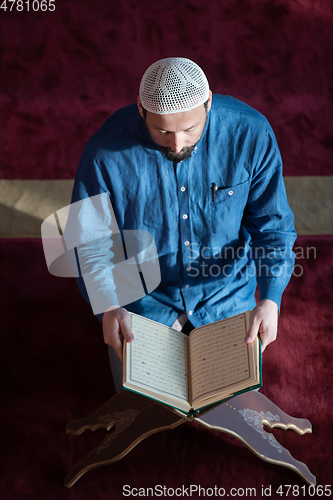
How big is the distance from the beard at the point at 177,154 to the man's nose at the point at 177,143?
0.01 meters

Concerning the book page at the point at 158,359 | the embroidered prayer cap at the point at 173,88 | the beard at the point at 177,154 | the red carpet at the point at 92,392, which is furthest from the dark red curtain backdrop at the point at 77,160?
the embroidered prayer cap at the point at 173,88

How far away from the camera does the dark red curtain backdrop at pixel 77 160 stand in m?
1.44

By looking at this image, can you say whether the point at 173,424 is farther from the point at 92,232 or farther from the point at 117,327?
the point at 92,232

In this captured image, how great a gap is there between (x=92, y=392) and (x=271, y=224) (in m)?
0.81

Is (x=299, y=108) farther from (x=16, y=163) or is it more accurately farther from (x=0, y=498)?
(x=0, y=498)

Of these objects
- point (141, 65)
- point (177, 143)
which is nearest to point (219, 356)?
point (177, 143)

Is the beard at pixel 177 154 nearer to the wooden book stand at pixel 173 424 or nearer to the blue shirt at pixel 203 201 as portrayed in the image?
the blue shirt at pixel 203 201

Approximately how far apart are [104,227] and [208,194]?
0.29 meters

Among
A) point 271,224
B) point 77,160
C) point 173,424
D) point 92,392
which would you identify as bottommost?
point 92,392

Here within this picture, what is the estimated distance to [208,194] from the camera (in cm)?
126

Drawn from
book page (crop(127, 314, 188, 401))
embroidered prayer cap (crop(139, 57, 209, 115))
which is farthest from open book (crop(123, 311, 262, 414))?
embroidered prayer cap (crop(139, 57, 209, 115))

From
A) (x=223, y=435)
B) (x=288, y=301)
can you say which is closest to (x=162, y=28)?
(x=288, y=301)

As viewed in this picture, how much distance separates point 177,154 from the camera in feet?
3.76

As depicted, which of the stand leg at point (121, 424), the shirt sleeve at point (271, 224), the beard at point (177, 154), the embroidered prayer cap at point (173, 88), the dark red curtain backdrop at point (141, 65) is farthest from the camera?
the dark red curtain backdrop at point (141, 65)
